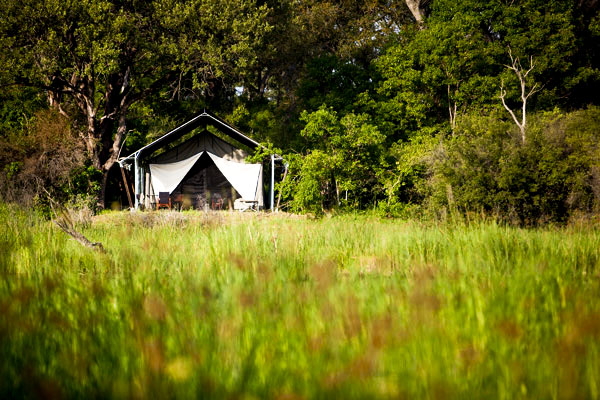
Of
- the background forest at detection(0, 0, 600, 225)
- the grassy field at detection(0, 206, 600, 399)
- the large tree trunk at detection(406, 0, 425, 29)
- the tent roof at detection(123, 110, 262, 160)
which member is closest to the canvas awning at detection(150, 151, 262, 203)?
the tent roof at detection(123, 110, 262, 160)

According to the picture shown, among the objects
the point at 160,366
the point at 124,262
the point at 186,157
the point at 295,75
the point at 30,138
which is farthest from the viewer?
the point at 295,75

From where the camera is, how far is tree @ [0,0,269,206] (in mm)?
14812

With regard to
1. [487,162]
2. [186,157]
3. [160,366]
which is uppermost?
[186,157]

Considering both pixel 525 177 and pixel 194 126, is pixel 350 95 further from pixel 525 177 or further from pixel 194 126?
pixel 525 177

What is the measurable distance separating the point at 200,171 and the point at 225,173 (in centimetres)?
244

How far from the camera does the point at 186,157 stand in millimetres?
18891

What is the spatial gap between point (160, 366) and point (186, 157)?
18256 mm

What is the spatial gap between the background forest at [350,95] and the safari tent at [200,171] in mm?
1776

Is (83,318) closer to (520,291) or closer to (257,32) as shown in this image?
(520,291)

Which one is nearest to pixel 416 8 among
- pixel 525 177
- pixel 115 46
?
pixel 525 177

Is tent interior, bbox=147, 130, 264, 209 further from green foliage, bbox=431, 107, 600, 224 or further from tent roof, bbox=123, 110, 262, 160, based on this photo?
green foliage, bbox=431, 107, 600, 224

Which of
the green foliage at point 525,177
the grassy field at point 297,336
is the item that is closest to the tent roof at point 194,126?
the green foliage at point 525,177

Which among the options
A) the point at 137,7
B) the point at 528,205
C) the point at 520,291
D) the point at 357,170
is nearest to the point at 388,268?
the point at 520,291

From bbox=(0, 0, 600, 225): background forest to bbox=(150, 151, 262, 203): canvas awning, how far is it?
1.93 m
